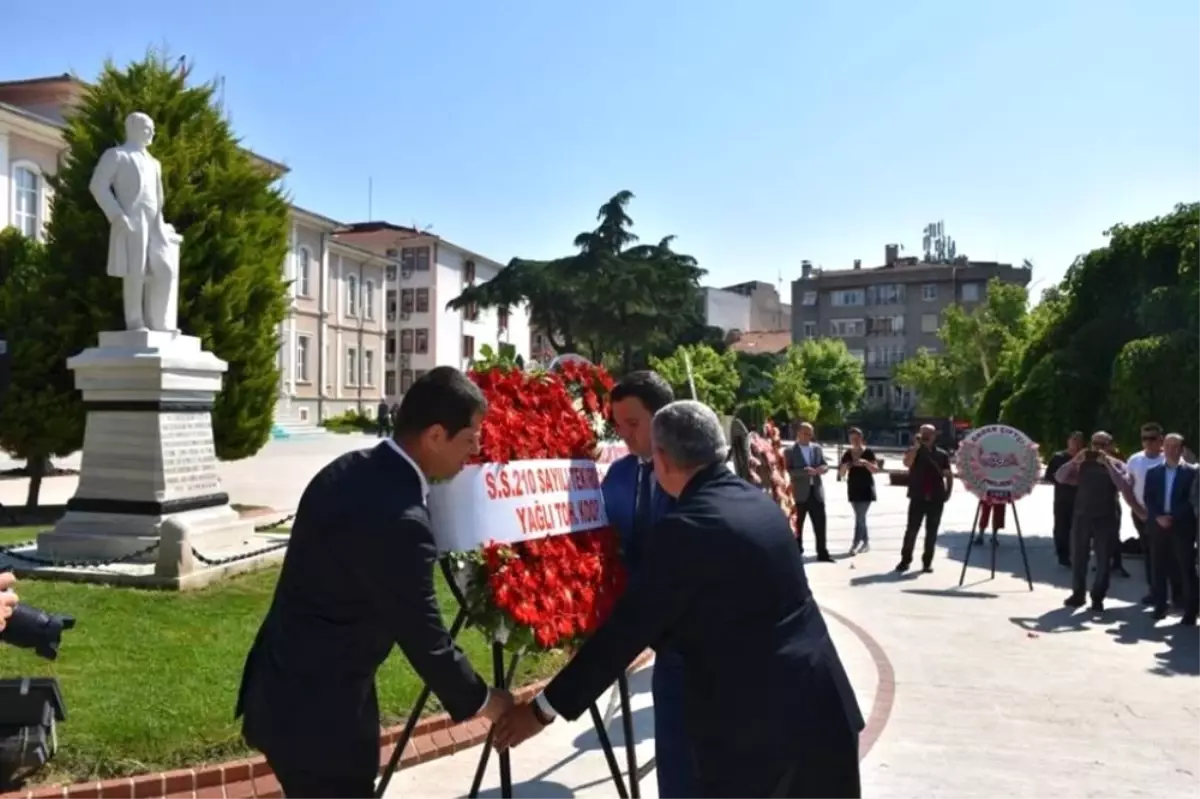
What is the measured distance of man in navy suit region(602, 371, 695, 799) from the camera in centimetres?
424

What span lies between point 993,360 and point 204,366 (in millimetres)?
52153

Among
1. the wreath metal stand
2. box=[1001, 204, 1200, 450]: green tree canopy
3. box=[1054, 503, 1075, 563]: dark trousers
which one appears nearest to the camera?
the wreath metal stand

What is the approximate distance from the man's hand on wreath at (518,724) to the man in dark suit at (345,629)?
253 mm

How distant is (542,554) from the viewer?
437 centimetres

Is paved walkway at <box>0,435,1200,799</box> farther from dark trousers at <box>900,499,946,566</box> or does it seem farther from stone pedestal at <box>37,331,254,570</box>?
stone pedestal at <box>37,331,254,570</box>

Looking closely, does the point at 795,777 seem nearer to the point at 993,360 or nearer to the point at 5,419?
the point at 5,419

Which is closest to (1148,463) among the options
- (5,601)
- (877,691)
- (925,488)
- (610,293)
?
(925,488)

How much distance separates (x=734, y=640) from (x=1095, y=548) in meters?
9.50

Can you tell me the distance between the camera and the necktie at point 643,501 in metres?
4.89

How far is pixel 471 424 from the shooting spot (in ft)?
10.8

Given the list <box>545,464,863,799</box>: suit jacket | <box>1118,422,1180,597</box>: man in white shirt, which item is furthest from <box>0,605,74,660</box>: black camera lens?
Answer: <box>1118,422,1180,597</box>: man in white shirt

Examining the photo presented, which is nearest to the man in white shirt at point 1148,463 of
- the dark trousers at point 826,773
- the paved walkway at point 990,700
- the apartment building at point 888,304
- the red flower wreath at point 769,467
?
the paved walkway at point 990,700

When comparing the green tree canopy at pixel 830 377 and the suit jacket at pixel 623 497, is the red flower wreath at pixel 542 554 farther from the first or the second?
the green tree canopy at pixel 830 377

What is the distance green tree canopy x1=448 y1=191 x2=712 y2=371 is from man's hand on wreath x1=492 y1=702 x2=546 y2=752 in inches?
1416
